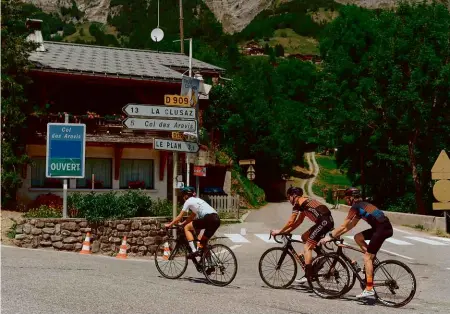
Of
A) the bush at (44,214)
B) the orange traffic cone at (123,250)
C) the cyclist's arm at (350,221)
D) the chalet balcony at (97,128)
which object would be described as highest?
the chalet balcony at (97,128)

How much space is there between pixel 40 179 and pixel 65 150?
9895mm

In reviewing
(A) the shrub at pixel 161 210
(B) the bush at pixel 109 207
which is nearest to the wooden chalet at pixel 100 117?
(A) the shrub at pixel 161 210

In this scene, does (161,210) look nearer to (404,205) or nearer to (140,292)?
(140,292)

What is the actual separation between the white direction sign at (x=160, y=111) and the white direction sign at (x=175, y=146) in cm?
63

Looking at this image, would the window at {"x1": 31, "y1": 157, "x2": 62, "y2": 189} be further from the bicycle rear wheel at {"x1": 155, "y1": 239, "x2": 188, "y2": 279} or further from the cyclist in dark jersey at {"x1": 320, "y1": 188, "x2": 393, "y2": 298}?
the cyclist in dark jersey at {"x1": 320, "y1": 188, "x2": 393, "y2": 298}

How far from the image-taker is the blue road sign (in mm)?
19328

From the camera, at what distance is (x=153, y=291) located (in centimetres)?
1073

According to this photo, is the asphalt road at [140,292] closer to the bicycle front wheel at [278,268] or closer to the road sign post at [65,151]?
the bicycle front wheel at [278,268]

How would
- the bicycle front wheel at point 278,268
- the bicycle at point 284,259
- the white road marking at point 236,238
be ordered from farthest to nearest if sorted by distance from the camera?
the white road marking at point 236,238, the bicycle front wheel at point 278,268, the bicycle at point 284,259

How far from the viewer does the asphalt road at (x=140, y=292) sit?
918 centimetres

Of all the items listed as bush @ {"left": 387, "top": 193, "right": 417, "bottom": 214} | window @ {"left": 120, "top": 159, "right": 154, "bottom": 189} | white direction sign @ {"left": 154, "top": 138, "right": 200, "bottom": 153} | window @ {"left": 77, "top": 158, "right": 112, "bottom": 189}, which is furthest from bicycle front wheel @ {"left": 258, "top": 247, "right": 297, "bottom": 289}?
bush @ {"left": 387, "top": 193, "right": 417, "bottom": 214}

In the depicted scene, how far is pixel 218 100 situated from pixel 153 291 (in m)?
42.8

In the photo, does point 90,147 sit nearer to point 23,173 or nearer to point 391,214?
point 23,173

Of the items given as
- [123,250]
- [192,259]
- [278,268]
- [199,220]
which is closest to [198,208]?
[199,220]
